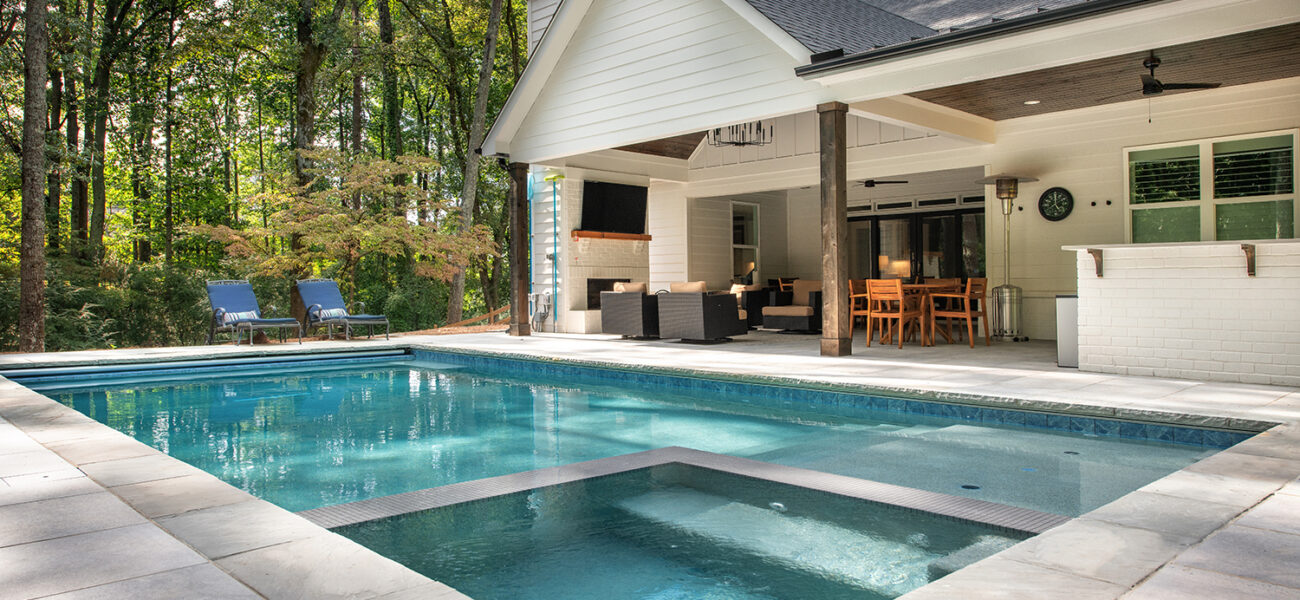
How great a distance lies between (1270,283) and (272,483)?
655 cm

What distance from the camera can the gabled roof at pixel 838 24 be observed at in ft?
26.2

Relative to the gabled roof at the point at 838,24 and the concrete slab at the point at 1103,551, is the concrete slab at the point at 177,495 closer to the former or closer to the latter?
the concrete slab at the point at 1103,551

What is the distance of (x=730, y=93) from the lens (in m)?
8.85

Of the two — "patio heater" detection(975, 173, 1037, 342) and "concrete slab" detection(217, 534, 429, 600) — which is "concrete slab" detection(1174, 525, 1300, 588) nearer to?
"concrete slab" detection(217, 534, 429, 600)

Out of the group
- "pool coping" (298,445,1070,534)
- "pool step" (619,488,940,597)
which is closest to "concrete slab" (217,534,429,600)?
"pool coping" (298,445,1070,534)

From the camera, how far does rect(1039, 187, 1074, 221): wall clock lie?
9.62 meters

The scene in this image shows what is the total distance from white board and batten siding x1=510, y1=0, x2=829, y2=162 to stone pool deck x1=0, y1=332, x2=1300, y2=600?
491 centimetres

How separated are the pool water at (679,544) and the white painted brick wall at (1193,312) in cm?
412

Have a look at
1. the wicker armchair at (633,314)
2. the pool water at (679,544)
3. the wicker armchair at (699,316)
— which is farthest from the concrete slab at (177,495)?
the wicker armchair at (633,314)

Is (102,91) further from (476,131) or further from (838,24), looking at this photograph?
(838,24)

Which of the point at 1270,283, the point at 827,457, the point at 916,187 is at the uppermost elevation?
the point at 916,187

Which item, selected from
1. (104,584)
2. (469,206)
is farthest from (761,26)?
(469,206)

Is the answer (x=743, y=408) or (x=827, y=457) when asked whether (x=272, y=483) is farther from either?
(x=743, y=408)

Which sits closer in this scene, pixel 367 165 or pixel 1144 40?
pixel 1144 40
